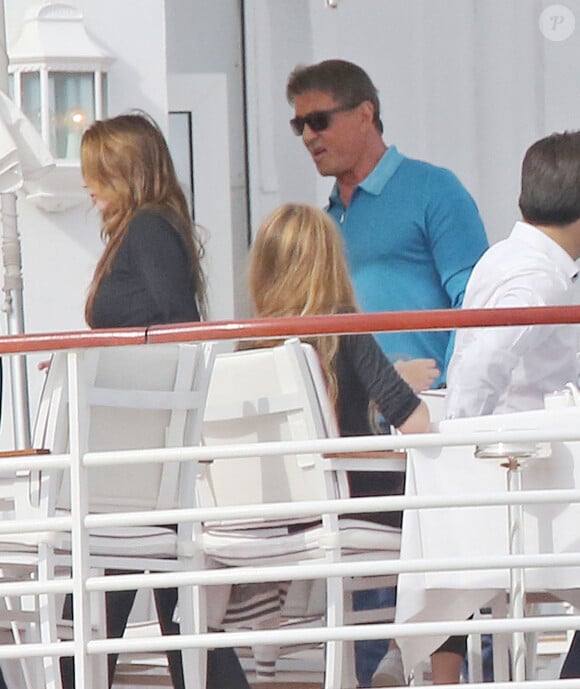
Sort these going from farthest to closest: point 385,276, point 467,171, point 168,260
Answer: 1. point 467,171
2. point 385,276
3. point 168,260

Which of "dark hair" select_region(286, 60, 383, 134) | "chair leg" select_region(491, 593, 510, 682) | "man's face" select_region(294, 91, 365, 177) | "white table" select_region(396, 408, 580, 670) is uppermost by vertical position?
"dark hair" select_region(286, 60, 383, 134)

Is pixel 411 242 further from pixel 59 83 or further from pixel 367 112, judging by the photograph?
pixel 59 83

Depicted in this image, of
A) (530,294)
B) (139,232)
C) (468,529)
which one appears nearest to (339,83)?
(139,232)

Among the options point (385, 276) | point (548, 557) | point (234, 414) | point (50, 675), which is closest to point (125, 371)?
point (234, 414)

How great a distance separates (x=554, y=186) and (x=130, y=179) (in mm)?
995

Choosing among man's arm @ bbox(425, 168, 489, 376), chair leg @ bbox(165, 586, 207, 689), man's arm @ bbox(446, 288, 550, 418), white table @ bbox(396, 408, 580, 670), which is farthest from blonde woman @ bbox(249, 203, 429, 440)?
man's arm @ bbox(425, 168, 489, 376)

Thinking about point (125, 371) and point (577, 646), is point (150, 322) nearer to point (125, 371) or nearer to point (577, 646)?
point (125, 371)

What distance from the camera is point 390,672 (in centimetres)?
390

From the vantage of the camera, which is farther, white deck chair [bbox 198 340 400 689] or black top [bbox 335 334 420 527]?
black top [bbox 335 334 420 527]

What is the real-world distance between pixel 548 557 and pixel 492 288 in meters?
0.71

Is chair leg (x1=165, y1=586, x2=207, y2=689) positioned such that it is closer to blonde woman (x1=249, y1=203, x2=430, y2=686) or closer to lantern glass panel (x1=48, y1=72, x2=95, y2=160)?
blonde woman (x1=249, y1=203, x2=430, y2=686)

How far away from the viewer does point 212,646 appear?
117 inches

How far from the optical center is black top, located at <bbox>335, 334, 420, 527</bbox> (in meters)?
3.53

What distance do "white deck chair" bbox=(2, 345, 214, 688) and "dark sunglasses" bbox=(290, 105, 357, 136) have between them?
1.59 meters
